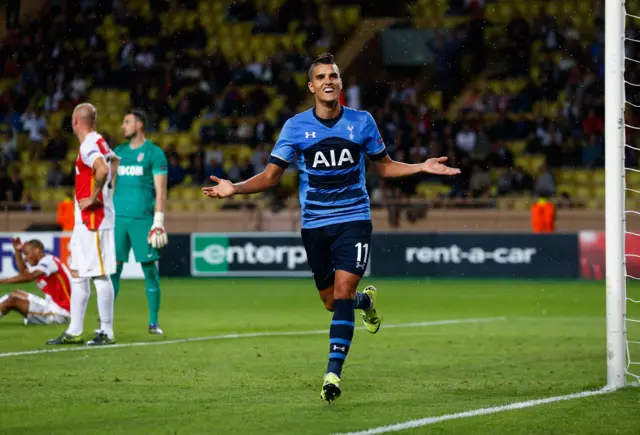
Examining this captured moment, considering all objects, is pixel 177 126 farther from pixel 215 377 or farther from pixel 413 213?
pixel 215 377

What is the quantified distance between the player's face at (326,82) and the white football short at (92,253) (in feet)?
13.3

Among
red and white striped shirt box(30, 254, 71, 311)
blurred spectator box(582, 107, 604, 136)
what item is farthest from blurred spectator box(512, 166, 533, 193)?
red and white striped shirt box(30, 254, 71, 311)

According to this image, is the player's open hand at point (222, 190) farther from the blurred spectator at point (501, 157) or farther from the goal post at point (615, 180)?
the blurred spectator at point (501, 157)

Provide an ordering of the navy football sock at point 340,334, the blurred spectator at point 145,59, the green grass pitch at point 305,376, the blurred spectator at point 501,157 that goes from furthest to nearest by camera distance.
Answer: the blurred spectator at point 145,59
the blurred spectator at point 501,157
the navy football sock at point 340,334
the green grass pitch at point 305,376

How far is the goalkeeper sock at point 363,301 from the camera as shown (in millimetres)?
9508

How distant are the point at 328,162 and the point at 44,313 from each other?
6688 mm

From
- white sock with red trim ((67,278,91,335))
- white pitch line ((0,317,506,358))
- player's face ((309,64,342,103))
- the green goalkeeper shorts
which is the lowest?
white pitch line ((0,317,506,358))

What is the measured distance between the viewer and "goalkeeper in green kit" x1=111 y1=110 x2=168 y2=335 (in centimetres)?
1314

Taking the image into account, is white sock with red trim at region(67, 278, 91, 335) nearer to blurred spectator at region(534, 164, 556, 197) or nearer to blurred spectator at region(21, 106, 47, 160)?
blurred spectator at region(534, 164, 556, 197)

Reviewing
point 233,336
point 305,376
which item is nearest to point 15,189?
point 233,336

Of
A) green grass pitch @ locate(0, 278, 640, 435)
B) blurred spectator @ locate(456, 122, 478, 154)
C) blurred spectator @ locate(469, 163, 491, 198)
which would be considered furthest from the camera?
blurred spectator @ locate(456, 122, 478, 154)

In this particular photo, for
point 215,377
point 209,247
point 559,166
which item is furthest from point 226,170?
point 215,377

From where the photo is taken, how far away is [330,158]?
28.0 ft

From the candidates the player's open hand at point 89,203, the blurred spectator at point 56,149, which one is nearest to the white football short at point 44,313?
the player's open hand at point 89,203
